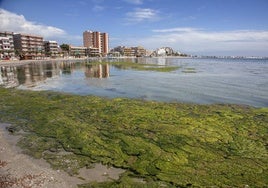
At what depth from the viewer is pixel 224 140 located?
1026 cm

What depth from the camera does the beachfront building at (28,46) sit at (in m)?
118

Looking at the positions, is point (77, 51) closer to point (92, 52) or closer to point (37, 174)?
point (92, 52)

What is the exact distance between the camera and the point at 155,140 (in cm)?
1011

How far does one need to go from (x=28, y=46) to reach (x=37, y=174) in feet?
442

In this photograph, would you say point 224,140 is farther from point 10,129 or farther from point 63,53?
point 63,53

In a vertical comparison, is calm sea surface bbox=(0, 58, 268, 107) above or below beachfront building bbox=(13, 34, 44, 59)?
below

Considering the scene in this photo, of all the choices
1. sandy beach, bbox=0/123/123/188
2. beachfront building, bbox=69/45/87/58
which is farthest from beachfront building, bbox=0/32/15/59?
sandy beach, bbox=0/123/123/188

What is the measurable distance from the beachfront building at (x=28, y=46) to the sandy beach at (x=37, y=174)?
115147 millimetres

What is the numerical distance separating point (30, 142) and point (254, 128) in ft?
35.5

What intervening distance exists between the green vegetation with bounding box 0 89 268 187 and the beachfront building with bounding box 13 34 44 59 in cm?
11025

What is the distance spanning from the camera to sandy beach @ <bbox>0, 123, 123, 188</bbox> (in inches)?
267

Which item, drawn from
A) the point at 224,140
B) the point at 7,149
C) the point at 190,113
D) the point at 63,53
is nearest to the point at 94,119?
the point at 7,149

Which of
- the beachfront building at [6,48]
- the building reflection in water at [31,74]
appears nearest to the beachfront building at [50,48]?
the beachfront building at [6,48]

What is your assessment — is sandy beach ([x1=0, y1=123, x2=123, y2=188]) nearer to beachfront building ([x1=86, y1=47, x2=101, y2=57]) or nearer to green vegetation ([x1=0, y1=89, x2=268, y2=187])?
green vegetation ([x1=0, y1=89, x2=268, y2=187])
